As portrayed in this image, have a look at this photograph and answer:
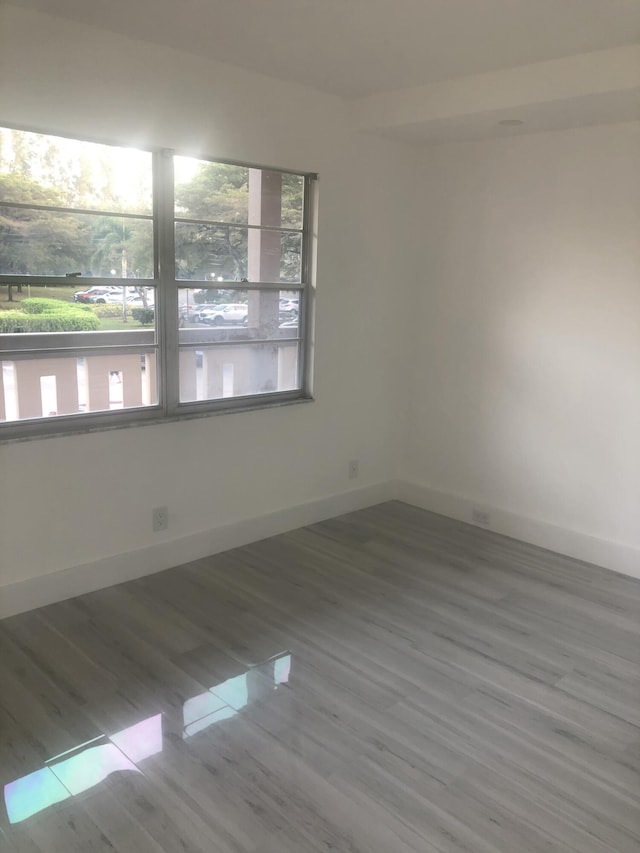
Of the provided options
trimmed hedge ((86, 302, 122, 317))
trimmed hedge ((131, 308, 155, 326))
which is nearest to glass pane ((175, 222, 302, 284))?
trimmed hedge ((131, 308, 155, 326))

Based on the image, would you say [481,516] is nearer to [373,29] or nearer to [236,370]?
[236,370]

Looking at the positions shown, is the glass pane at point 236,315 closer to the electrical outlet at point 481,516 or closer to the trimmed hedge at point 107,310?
the trimmed hedge at point 107,310

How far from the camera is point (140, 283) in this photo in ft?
10.9

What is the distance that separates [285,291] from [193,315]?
0.68m

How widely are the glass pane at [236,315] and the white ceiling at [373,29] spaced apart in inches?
45.5

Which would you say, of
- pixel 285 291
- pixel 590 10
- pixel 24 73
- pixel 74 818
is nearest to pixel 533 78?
pixel 590 10

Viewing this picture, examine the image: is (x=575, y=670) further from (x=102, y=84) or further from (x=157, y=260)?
(x=102, y=84)

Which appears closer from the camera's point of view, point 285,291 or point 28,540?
point 28,540

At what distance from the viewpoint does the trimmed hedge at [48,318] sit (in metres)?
2.94

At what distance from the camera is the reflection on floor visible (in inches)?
83.0

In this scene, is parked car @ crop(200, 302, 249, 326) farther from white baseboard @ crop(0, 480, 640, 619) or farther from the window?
white baseboard @ crop(0, 480, 640, 619)

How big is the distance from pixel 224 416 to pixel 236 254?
89 centimetres

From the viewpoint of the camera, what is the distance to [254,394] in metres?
3.97

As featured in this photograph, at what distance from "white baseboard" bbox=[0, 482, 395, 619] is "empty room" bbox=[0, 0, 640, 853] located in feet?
→ 0.05
